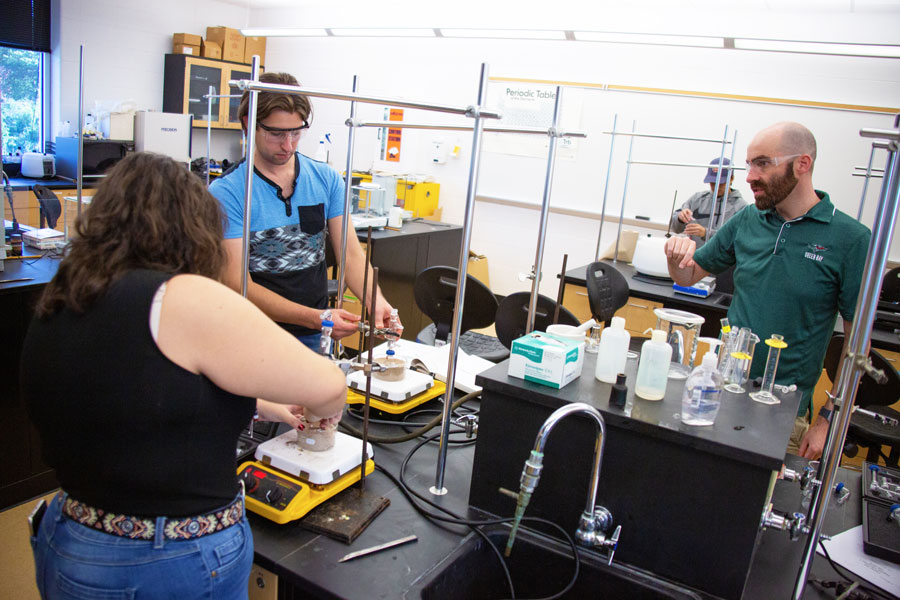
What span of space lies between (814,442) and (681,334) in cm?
66

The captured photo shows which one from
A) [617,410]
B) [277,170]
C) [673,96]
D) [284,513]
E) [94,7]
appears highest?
[94,7]

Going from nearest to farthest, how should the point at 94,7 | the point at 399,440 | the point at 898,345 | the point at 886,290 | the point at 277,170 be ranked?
1. the point at 399,440
2. the point at 277,170
3. the point at 898,345
4. the point at 886,290
5. the point at 94,7

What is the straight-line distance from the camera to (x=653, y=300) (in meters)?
3.53

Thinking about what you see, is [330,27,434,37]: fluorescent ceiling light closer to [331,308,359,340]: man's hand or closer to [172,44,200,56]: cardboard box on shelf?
[172,44,200,56]: cardboard box on shelf

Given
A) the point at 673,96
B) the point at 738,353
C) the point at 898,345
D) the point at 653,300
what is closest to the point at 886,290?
the point at 898,345

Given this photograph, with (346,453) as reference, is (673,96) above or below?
above

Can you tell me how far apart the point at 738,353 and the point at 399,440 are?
2.62 ft

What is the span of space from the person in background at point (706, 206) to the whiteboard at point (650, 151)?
0.26m

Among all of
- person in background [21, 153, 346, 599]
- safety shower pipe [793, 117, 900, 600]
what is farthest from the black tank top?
safety shower pipe [793, 117, 900, 600]

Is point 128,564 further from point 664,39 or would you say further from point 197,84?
point 197,84

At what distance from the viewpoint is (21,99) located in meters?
5.50

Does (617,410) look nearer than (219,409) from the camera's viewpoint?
No

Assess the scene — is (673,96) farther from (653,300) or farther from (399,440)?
(399,440)

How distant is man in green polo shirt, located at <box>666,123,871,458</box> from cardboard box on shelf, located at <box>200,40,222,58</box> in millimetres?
5791
